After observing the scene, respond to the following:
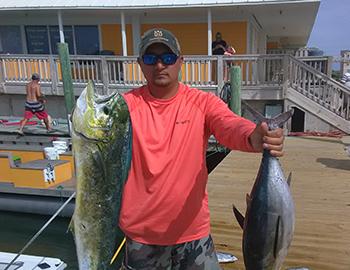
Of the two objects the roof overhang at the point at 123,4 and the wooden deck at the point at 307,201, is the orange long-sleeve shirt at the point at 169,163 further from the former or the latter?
the roof overhang at the point at 123,4

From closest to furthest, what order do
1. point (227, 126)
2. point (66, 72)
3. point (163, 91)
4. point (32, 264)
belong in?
point (227, 126), point (163, 91), point (32, 264), point (66, 72)

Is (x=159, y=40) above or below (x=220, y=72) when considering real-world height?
above

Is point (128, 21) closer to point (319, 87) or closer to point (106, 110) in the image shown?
point (319, 87)

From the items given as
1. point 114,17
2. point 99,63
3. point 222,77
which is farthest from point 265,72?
point 114,17

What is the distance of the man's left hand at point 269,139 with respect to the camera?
155 centimetres

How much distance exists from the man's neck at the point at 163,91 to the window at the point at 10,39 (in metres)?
13.7

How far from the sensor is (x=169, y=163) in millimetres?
1957

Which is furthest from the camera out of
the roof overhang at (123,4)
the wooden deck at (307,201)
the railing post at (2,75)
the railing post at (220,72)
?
the railing post at (2,75)

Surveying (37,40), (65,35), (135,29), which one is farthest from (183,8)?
(37,40)

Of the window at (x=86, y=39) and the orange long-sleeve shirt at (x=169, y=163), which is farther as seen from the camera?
the window at (x=86, y=39)

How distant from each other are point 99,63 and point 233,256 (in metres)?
8.75

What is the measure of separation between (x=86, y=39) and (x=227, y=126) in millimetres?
12731

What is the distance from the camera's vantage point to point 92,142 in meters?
1.53

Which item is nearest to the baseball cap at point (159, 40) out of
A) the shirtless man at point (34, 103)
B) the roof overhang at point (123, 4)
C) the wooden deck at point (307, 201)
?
the wooden deck at point (307, 201)
